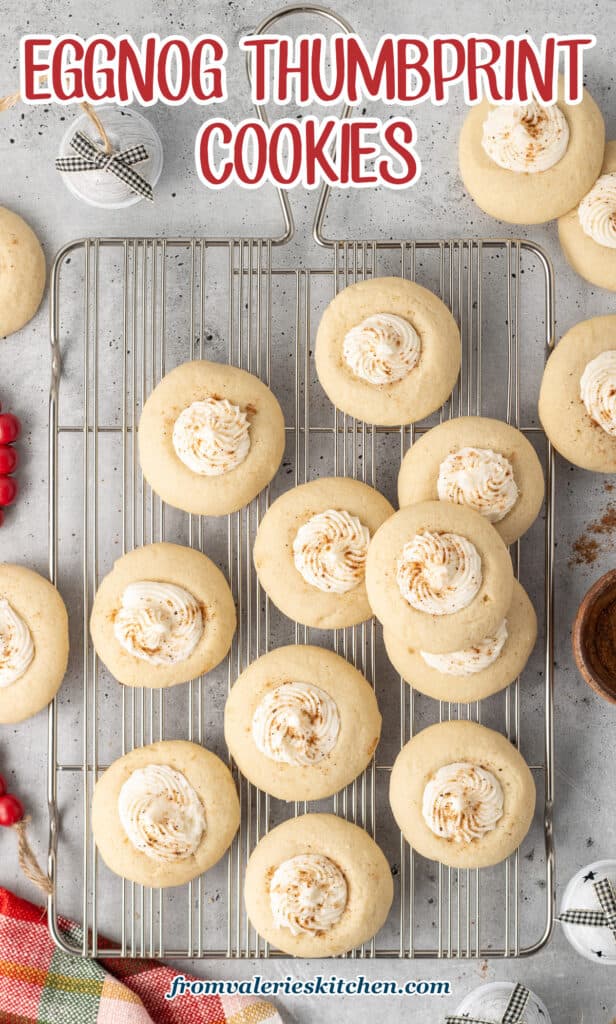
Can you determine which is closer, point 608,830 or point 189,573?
point 189,573

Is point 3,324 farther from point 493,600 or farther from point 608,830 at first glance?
point 608,830

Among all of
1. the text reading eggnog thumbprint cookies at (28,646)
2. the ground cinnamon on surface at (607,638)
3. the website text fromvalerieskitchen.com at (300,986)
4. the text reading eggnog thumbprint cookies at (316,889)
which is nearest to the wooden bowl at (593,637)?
the ground cinnamon on surface at (607,638)

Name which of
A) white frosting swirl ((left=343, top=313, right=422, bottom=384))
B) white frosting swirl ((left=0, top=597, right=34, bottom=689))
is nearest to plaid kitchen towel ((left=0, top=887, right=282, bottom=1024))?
white frosting swirl ((left=0, top=597, right=34, bottom=689))

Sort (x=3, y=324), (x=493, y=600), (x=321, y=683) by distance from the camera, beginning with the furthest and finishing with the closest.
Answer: (x=3, y=324) → (x=321, y=683) → (x=493, y=600)

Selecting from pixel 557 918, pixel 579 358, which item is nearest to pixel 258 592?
pixel 579 358

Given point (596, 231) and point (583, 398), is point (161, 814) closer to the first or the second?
point (583, 398)
